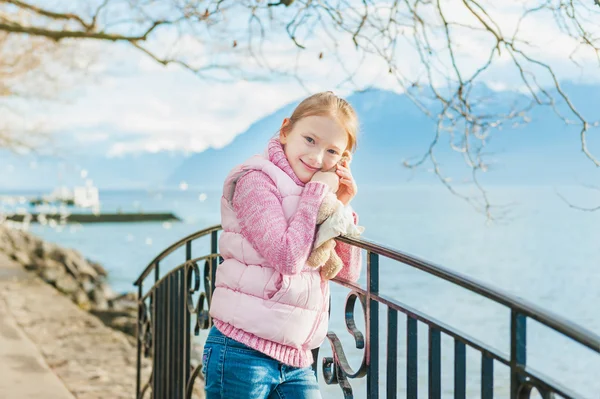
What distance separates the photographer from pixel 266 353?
2.23 m

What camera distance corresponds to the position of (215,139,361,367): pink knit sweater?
212 cm

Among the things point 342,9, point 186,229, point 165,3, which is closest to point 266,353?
point 342,9

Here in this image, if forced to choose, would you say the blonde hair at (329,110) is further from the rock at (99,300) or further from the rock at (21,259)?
the rock at (21,259)

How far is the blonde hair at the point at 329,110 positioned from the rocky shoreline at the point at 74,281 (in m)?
10.6

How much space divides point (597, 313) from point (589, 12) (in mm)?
24844

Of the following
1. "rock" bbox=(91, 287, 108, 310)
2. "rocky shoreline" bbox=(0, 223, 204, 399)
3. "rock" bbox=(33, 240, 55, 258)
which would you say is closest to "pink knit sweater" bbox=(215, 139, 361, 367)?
"rocky shoreline" bbox=(0, 223, 204, 399)

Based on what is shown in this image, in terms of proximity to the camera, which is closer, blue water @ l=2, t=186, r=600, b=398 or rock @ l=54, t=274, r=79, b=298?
rock @ l=54, t=274, r=79, b=298

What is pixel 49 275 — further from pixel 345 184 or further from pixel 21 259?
pixel 345 184

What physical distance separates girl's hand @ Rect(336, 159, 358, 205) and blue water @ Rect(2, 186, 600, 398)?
0.85 meters

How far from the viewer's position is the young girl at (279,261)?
85.4 inches

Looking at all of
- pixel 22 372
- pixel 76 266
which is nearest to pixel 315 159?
pixel 22 372

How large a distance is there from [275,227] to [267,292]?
0.22m

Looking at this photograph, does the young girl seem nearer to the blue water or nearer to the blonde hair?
the blonde hair

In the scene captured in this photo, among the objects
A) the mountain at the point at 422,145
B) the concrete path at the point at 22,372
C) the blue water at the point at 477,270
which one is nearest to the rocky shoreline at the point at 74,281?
the mountain at the point at 422,145
